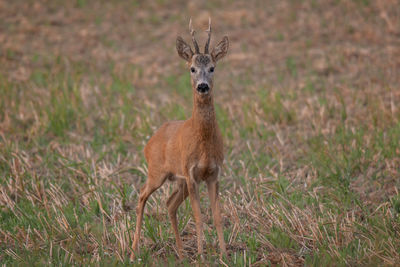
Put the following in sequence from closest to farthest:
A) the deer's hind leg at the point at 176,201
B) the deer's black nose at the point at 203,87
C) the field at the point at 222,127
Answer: the deer's black nose at the point at 203,87, the field at the point at 222,127, the deer's hind leg at the point at 176,201

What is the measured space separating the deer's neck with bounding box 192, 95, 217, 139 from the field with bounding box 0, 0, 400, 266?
1.20 m

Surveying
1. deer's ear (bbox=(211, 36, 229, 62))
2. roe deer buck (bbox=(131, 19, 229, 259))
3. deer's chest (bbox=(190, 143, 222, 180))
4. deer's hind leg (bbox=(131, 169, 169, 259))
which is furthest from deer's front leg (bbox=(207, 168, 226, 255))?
deer's ear (bbox=(211, 36, 229, 62))

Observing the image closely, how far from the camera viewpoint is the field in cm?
616

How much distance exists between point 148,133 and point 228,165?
1.76m

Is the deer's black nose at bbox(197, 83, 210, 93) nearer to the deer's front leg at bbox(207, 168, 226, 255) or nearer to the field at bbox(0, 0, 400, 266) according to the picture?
the deer's front leg at bbox(207, 168, 226, 255)

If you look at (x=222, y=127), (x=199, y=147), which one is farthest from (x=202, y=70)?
(x=222, y=127)

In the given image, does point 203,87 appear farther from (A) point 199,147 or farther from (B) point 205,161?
(B) point 205,161

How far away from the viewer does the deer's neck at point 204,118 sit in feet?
18.8

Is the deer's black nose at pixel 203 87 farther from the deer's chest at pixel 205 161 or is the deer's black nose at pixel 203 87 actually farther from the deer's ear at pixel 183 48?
the deer's ear at pixel 183 48

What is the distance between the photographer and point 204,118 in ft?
18.9

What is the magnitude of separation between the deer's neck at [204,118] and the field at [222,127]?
120 cm

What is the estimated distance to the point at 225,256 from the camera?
18.4 ft

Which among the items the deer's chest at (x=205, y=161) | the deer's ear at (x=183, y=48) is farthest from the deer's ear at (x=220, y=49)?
the deer's chest at (x=205, y=161)

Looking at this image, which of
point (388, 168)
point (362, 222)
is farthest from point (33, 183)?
point (388, 168)
